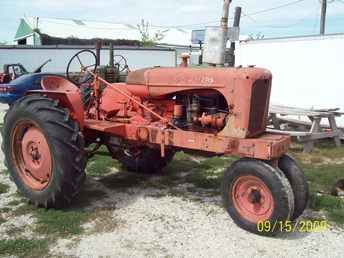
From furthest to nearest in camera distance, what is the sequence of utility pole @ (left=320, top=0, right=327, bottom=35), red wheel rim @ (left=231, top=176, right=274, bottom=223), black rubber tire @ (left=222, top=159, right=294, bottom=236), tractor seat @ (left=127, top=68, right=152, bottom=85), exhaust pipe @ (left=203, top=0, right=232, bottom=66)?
utility pole @ (left=320, top=0, right=327, bottom=35) < exhaust pipe @ (left=203, top=0, right=232, bottom=66) < tractor seat @ (left=127, top=68, right=152, bottom=85) < red wheel rim @ (left=231, top=176, right=274, bottom=223) < black rubber tire @ (left=222, top=159, right=294, bottom=236)

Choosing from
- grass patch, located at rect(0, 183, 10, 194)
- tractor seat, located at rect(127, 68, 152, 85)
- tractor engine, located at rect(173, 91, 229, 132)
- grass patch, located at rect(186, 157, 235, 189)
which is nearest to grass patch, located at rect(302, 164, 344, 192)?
grass patch, located at rect(186, 157, 235, 189)

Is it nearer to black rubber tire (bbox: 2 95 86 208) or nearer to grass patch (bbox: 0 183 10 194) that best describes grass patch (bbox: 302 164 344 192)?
black rubber tire (bbox: 2 95 86 208)

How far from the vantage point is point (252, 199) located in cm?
467

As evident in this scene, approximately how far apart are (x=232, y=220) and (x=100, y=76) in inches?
97.6

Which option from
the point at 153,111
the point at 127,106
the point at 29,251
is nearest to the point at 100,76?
the point at 127,106

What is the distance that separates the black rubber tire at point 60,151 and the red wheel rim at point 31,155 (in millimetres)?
184

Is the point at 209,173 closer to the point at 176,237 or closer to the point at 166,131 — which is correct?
the point at 166,131

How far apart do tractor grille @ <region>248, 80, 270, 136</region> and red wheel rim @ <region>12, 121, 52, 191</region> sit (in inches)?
83.9

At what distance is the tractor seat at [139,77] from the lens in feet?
18.1

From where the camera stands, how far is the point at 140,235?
4.65m

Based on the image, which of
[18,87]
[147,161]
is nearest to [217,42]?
[147,161]

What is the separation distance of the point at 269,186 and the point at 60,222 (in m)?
2.02

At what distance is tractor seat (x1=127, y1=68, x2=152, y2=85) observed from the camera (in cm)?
552

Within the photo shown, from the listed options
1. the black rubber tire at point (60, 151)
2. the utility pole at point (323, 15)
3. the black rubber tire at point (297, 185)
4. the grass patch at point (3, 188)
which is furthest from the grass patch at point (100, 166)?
the utility pole at point (323, 15)
